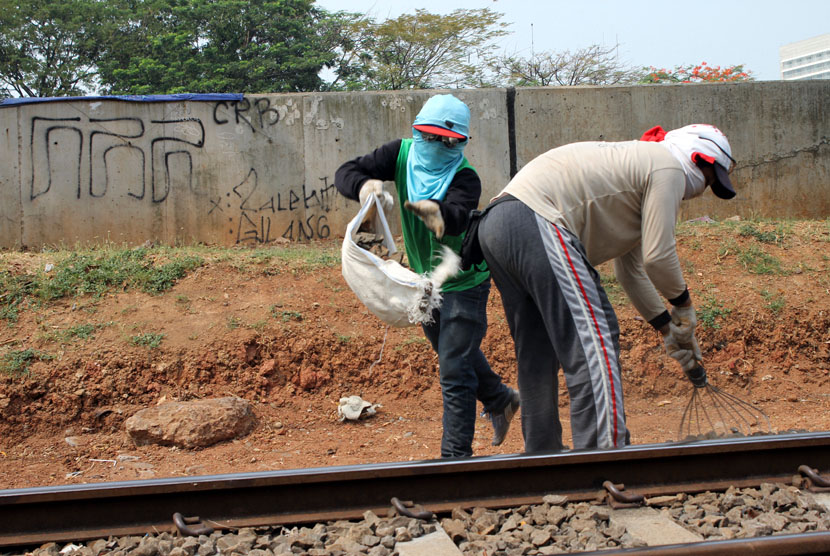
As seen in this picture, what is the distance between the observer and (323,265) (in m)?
6.82

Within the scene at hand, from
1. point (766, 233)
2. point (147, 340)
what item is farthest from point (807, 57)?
point (147, 340)

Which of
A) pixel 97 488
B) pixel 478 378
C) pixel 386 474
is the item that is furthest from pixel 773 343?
pixel 97 488

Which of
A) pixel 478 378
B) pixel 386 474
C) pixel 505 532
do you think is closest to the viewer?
pixel 505 532

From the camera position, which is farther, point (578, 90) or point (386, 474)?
point (578, 90)

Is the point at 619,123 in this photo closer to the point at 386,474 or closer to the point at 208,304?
the point at 208,304

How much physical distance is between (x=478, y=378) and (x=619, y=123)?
19.9 feet

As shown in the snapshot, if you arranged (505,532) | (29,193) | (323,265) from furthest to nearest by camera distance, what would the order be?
(29,193)
(323,265)
(505,532)

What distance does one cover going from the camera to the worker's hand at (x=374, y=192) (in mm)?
3377

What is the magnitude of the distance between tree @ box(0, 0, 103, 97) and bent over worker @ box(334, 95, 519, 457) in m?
16.7

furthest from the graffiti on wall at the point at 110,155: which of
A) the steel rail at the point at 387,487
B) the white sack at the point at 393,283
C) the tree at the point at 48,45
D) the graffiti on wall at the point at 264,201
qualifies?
the tree at the point at 48,45

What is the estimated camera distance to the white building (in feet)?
290

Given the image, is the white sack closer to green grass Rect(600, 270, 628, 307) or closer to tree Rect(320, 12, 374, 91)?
green grass Rect(600, 270, 628, 307)

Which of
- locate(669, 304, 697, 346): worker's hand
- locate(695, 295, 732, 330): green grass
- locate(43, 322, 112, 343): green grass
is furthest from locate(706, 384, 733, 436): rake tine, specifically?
locate(43, 322, 112, 343): green grass

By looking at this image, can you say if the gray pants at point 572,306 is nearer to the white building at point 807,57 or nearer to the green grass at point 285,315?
the green grass at point 285,315
